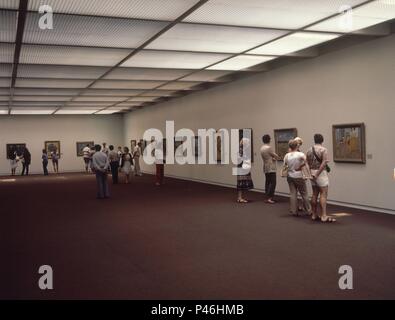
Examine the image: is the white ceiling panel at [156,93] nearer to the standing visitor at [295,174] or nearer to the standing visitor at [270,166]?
the standing visitor at [270,166]

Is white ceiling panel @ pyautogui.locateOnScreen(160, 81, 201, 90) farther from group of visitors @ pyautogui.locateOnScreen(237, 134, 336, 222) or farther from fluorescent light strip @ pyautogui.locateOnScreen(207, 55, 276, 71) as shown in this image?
group of visitors @ pyautogui.locateOnScreen(237, 134, 336, 222)

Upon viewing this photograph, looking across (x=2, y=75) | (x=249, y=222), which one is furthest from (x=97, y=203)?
(x=249, y=222)

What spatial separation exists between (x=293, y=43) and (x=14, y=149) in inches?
1002

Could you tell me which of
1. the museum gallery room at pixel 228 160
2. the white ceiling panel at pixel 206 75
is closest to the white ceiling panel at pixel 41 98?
the museum gallery room at pixel 228 160

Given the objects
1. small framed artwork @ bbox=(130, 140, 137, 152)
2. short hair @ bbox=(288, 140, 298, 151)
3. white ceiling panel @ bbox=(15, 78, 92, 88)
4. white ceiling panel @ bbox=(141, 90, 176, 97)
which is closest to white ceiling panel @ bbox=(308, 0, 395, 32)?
short hair @ bbox=(288, 140, 298, 151)

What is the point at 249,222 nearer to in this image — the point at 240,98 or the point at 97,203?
the point at 97,203

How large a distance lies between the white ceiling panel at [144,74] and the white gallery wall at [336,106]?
2882 mm

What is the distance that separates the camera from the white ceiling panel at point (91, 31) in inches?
317

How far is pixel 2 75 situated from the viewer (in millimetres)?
13805

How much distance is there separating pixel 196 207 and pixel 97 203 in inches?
135

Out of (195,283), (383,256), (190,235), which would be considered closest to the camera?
(195,283)

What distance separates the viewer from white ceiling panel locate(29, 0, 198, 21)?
7023 millimetres

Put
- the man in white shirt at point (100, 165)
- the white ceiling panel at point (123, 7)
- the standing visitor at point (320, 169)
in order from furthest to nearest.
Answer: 1. the man in white shirt at point (100, 165)
2. the standing visitor at point (320, 169)
3. the white ceiling panel at point (123, 7)

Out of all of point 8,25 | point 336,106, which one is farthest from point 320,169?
point 8,25
